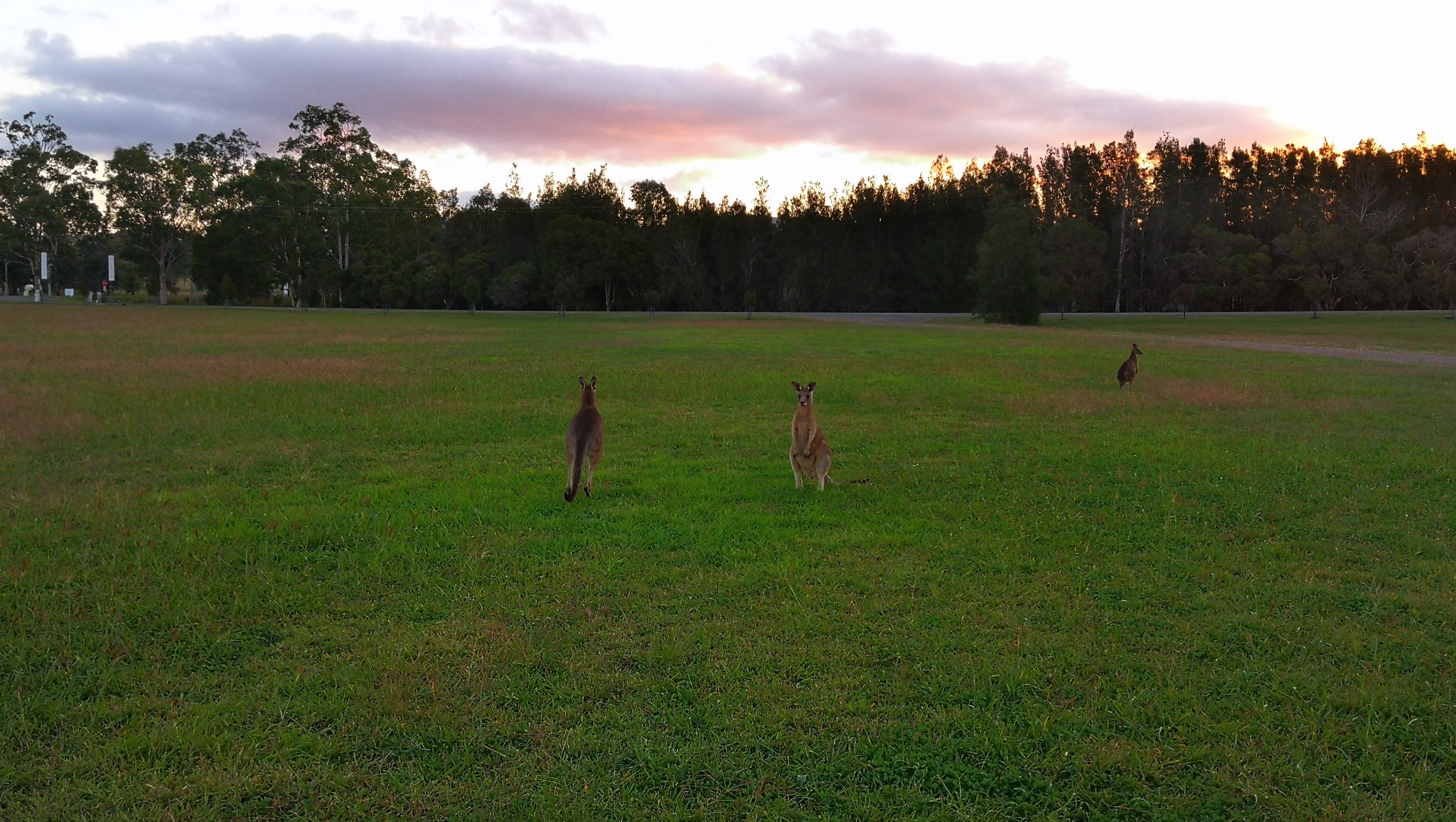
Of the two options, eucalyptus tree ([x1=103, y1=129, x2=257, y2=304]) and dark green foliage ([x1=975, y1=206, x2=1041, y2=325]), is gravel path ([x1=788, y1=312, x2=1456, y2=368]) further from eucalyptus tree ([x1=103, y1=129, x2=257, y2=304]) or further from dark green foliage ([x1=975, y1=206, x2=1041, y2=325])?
eucalyptus tree ([x1=103, y1=129, x2=257, y2=304])

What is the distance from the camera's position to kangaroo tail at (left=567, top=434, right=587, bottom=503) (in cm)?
830

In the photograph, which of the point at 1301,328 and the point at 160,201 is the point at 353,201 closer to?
the point at 160,201

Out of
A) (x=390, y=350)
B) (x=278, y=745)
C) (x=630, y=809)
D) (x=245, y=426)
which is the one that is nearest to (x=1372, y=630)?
(x=630, y=809)

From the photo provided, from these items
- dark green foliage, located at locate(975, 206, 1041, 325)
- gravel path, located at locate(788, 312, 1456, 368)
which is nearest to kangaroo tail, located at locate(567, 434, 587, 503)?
gravel path, located at locate(788, 312, 1456, 368)

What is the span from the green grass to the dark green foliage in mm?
2039

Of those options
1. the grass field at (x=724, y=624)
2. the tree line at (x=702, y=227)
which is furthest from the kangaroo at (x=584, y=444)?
the tree line at (x=702, y=227)

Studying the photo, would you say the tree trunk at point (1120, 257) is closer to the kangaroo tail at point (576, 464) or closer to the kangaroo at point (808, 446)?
the kangaroo at point (808, 446)

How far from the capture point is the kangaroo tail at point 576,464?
27.2ft

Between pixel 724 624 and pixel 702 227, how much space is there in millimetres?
81748

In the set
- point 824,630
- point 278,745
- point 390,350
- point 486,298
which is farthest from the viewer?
point 486,298

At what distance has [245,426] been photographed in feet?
43.5

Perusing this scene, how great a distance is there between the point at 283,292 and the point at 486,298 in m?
31.6

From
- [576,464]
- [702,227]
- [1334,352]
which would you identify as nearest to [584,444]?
[576,464]

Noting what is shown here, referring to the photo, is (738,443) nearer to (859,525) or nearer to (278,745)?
(859,525)
